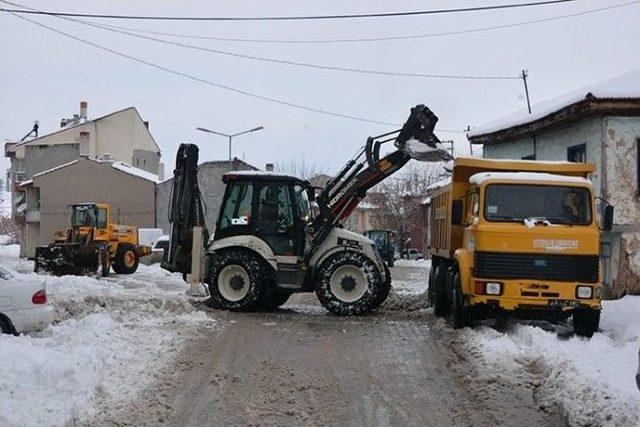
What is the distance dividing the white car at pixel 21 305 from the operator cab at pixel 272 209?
542 cm

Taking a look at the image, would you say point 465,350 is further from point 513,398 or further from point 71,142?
point 71,142

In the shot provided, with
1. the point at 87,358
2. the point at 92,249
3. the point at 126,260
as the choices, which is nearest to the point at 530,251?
the point at 87,358

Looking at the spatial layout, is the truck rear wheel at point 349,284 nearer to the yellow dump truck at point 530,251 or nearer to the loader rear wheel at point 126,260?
the yellow dump truck at point 530,251

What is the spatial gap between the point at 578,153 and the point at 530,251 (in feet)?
22.4

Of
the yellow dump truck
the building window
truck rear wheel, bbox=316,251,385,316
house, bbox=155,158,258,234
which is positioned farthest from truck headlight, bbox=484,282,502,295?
house, bbox=155,158,258,234

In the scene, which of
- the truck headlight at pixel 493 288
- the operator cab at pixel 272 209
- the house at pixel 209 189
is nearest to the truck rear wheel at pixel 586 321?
the truck headlight at pixel 493 288

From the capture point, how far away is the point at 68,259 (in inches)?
1095

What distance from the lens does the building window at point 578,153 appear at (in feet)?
57.4

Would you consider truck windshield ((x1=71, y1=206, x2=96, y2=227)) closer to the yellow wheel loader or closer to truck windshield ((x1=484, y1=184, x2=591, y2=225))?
the yellow wheel loader

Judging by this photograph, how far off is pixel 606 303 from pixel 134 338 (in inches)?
375

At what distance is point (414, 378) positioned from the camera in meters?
9.29

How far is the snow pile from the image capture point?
23.6 ft

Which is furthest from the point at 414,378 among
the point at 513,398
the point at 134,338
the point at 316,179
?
the point at 316,179

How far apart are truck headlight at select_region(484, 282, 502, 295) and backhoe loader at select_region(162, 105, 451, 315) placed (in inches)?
143
